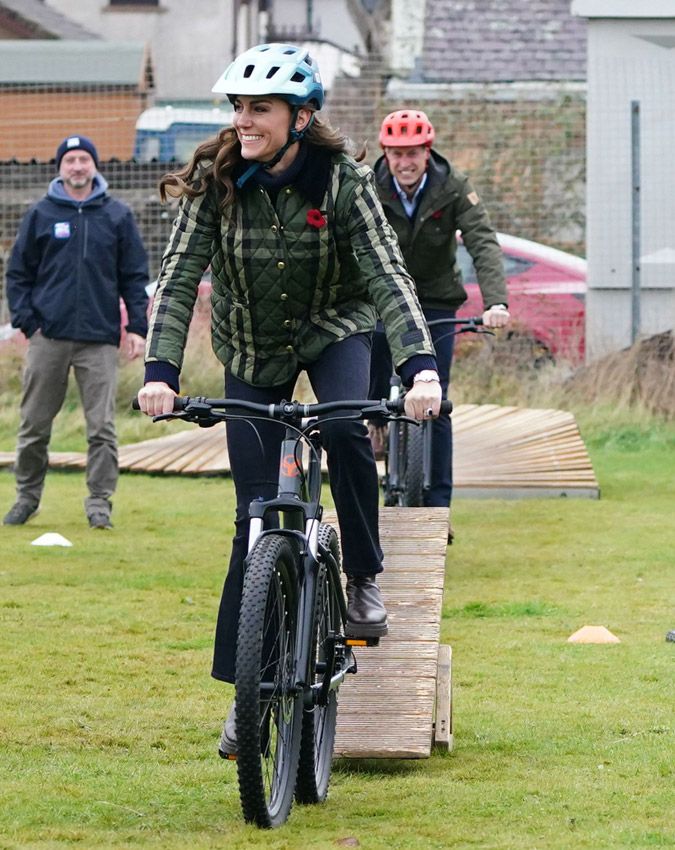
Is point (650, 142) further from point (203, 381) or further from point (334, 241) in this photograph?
point (334, 241)

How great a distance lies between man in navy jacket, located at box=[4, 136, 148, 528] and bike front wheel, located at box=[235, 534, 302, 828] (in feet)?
18.5

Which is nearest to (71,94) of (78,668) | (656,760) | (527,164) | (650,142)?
(527,164)

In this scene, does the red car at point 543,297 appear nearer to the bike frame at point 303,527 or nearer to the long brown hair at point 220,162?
the long brown hair at point 220,162

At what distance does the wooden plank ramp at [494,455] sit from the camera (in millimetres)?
11953

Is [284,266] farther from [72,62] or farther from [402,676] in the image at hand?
[72,62]

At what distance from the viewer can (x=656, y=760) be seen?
17.0 feet

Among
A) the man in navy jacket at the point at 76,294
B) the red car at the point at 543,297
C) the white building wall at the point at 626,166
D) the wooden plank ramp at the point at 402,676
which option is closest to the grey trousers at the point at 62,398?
the man in navy jacket at the point at 76,294

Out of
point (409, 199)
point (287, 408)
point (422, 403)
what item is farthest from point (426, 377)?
point (409, 199)

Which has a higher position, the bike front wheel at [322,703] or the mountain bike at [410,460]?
the mountain bike at [410,460]

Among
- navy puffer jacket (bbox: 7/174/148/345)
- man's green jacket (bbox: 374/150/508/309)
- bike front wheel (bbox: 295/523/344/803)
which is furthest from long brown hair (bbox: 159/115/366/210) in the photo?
navy puffer jacket (bbox: 7/174/148/345)

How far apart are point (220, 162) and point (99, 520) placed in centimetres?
586

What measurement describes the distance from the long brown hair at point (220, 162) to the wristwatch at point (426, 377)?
2.44 ft

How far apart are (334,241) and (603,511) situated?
21.3 ft

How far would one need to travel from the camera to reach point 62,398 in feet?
34.1
